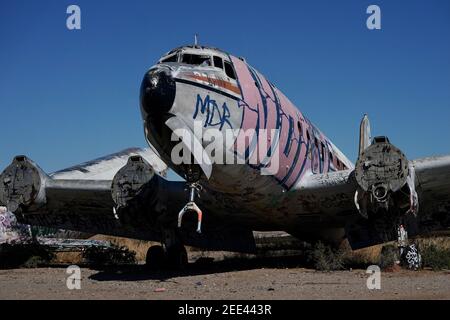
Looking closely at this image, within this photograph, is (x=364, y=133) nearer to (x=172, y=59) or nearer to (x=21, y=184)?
(x=172, y=59)

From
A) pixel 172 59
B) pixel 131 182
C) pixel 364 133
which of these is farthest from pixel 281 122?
pixel 364 133

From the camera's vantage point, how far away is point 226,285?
10953 millimetres

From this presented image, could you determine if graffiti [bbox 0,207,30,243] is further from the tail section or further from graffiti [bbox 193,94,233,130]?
the tail section

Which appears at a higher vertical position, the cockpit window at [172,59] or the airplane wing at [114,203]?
the cockpit window at [172,59]

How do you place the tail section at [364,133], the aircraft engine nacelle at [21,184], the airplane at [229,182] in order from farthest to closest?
the tail section at [364,133], the aircraft engine nacelle at [21,184], the airplane at [229,182]

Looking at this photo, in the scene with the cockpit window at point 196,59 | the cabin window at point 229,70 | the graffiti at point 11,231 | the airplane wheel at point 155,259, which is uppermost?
the cockpit window at point 196,59

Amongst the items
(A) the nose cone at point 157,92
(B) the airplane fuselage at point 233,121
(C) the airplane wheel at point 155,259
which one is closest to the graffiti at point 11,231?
(C) the airplane wheel at point 155,259

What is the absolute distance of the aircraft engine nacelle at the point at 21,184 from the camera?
1438 centimetres

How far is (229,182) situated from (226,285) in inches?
85.8

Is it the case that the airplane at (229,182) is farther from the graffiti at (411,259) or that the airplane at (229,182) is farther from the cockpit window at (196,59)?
the graffiti at (411,259)

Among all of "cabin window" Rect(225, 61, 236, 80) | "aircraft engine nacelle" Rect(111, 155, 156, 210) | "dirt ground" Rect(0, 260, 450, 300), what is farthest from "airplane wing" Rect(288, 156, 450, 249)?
"aircraft engine nacelle" Rect(111, 155, 156, 210)

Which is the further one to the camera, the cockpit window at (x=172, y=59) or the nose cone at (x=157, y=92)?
the cockpit window at (x=172, y=59)

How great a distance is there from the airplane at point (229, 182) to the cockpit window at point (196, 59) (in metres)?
0.02
